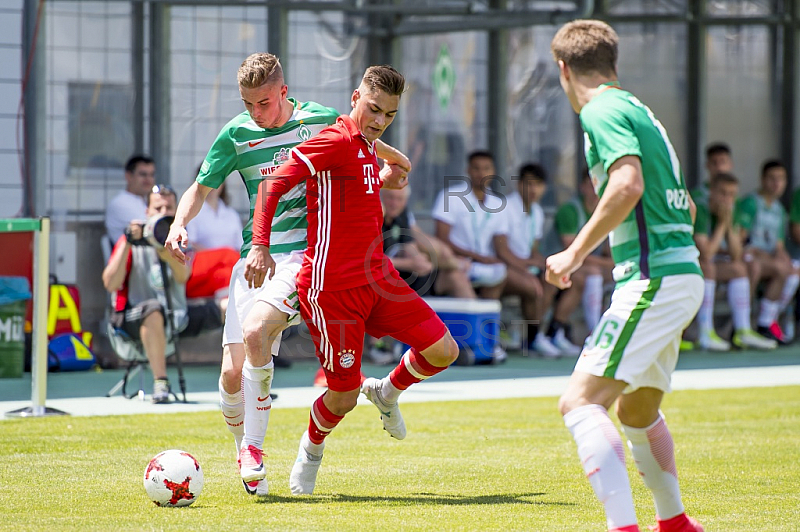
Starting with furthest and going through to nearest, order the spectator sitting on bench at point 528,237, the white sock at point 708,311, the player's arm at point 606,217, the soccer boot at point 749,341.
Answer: the soccer boot at point 749,341 → the white sock at point 708,311 → the spectator sitting on bench at point 528,237 → the player's arm at point 606,217

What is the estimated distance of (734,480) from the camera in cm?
600

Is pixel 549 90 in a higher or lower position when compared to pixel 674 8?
lower

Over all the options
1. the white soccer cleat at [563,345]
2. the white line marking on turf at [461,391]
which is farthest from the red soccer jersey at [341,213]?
the white soccer cleat at [563,345]

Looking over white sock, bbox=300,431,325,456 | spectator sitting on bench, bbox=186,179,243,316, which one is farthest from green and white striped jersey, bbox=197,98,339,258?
spectator sitting on bench, bbox=186,179,243,316

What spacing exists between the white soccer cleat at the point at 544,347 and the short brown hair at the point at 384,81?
25.9ft

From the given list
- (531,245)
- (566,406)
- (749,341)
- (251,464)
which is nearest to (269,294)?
(251,464)

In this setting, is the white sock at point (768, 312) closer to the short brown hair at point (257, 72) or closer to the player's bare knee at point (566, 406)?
the short brown hair at point (257, 72)

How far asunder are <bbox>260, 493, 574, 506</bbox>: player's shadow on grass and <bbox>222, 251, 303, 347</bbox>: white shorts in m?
0.80

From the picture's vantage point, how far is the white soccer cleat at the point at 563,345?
1307cm

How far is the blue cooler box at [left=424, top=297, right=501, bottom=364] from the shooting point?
11.9 meters

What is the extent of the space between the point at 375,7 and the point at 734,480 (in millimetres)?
7982

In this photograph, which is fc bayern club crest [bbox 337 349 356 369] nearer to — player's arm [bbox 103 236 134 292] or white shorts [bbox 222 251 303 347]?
white shorts [bbox 222 251 303 347]

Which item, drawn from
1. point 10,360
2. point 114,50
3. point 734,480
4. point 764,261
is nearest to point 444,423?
point 734,480

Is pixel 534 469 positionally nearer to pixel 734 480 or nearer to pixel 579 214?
pixel 734 480
